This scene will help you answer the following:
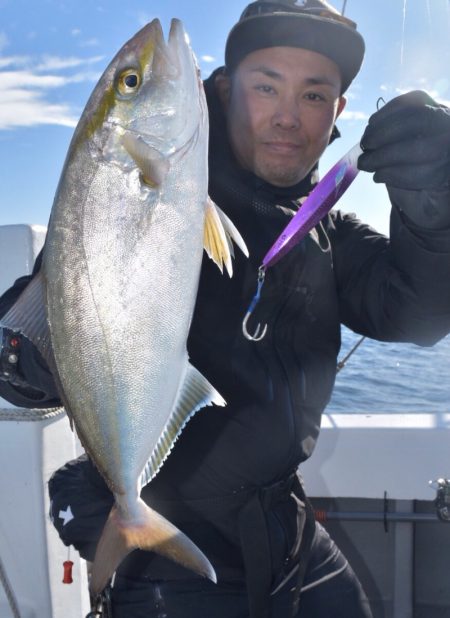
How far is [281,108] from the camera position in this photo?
7.09 ft

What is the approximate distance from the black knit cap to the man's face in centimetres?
3

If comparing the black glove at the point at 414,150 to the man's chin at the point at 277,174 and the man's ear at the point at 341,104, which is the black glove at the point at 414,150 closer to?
the man's chin at the point at 277,174

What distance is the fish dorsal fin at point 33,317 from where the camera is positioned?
156 centimetres

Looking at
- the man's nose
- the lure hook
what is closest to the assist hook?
the lure hook

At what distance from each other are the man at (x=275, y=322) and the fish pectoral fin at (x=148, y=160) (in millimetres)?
649

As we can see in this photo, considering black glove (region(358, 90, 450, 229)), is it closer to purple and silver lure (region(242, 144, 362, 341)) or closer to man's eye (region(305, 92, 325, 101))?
purple and silver lure (region(242, 144, 362, 341))

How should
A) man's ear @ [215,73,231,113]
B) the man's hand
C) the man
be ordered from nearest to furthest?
the man's hand < the man < man's ear @ [215,73,231,113]

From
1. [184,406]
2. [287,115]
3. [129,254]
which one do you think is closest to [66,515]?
[184,406]

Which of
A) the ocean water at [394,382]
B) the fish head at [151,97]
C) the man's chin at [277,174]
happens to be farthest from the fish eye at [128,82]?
the ocean water at [394,382]

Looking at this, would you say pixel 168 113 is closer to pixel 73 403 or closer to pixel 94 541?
pixel 73 403

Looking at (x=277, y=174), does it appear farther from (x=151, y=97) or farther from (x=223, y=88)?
(x=151, y=97)

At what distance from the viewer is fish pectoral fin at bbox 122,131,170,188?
147cm

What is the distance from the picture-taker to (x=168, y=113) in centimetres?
151

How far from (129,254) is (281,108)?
0.98 meters
